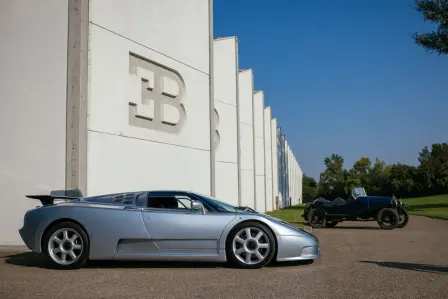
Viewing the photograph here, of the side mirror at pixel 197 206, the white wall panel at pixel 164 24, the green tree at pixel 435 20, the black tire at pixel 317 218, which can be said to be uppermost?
the green tree at pixel 435 20

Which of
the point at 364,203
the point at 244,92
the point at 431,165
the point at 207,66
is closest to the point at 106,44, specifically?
the point at 207,66

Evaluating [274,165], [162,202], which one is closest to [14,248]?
[162,202]

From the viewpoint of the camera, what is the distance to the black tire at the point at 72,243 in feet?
22.3

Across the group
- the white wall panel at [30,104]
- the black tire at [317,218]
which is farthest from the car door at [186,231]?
the black tire at [317,218]

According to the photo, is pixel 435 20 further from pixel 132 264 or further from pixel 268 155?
pixel 132 264

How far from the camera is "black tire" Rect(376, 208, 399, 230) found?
15742 millimetres

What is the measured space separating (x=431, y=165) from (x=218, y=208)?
85.7 metres

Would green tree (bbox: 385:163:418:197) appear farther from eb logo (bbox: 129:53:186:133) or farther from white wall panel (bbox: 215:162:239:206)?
eb logo (bbox: 129:53:186:133)

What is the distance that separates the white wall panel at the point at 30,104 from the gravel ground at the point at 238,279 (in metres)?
2.87

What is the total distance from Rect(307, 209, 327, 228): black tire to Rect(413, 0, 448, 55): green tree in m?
20.6

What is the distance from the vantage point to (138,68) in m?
13.7

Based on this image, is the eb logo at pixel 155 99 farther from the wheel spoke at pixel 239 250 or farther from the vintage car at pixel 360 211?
the wheel spoke at pixel 239 250

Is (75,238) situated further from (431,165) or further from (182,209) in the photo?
(431,165)

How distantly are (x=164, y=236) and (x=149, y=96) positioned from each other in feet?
27.0
